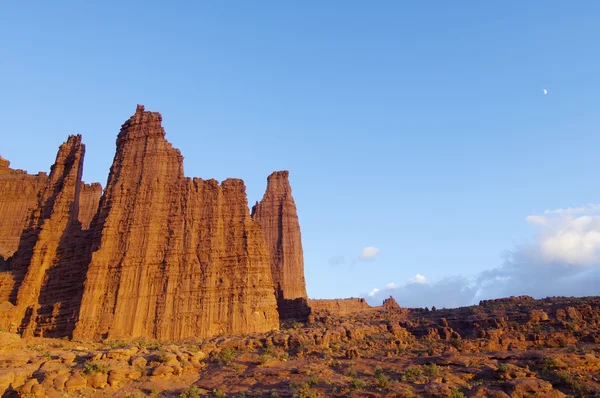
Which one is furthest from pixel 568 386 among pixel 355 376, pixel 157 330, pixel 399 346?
pixel 157 330

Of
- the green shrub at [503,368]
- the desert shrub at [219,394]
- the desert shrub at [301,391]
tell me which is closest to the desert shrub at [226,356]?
the desert shrub at [219,394]

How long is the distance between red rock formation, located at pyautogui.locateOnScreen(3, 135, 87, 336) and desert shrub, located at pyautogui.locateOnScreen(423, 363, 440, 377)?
3106cm

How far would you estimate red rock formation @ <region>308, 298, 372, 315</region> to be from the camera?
82294 millimetres

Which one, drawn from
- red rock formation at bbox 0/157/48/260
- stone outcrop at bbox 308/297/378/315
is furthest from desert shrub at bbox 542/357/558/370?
red rock formation at bbox 0/157/48/260

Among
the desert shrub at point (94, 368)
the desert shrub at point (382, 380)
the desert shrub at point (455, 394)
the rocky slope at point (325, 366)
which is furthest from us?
the desert shrub at point (94, 368)

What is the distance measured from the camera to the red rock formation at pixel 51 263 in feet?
151

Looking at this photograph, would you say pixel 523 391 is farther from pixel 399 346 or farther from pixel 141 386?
pixel 141 386

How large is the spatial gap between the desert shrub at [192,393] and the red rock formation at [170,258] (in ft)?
55.1

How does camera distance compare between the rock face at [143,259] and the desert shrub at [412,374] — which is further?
the rock face at [143,259]

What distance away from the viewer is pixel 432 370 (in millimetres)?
26281

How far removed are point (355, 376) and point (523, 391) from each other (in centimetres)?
786

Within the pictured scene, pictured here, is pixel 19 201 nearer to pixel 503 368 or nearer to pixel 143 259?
pixel 143 259

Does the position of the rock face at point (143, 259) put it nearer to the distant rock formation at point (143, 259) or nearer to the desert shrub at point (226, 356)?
the distant rock formation at point (143, 259)

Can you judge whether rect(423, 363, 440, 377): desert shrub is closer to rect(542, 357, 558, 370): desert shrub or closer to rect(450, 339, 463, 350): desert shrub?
rect(542, 357, 558, 370): desert shrub
